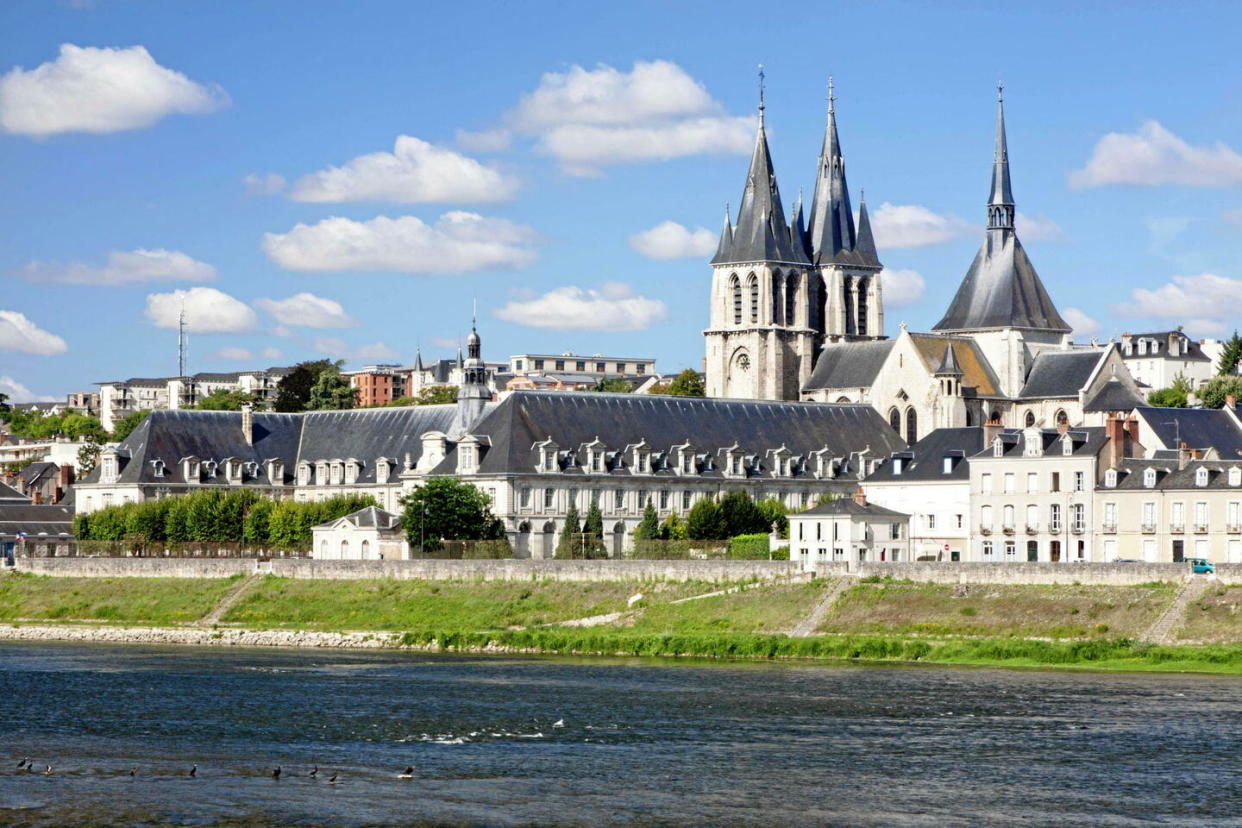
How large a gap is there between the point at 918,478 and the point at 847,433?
21497 mm

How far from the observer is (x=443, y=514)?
343ft

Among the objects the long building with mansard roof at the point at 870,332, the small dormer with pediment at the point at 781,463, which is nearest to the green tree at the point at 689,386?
the long building with mansard roof at the point at 870,332

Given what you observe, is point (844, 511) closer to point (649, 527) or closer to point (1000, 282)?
point (649, 527)

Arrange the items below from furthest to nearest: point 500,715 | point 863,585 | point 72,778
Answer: point 863,585
point 500,715
point 72,778

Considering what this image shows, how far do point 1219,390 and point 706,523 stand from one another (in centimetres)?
4655

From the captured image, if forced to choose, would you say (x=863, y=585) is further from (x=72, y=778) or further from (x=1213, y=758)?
(x=72, y=778)

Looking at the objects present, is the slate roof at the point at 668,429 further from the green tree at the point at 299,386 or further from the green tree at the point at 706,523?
the green tree at the point at 299,386

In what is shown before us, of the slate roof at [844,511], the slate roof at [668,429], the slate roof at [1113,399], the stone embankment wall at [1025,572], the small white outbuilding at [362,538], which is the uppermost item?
the slate roof at [1113,399]

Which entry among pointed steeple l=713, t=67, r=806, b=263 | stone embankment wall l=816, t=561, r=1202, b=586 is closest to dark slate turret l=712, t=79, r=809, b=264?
pointed steeple l=713, t=67, r=806, b=263

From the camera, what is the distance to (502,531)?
Result: 108875 millimetres

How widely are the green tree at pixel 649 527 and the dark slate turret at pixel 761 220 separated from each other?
3196 centimetres

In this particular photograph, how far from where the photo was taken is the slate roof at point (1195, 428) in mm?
100438

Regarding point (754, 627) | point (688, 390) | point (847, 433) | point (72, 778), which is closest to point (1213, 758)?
point (72, 778)

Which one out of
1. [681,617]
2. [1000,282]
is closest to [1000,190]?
[1000,282]
